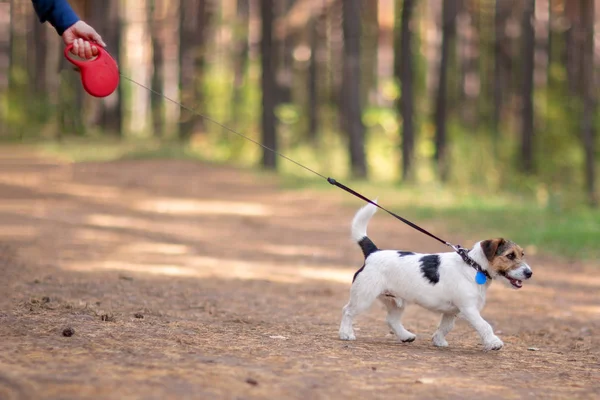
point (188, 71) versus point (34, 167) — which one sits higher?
point (188, 71)

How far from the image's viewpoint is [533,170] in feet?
88.0

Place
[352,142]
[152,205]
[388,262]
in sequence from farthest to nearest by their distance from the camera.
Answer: [352,142] < [152,205] < [388,262]

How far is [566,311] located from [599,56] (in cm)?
2892

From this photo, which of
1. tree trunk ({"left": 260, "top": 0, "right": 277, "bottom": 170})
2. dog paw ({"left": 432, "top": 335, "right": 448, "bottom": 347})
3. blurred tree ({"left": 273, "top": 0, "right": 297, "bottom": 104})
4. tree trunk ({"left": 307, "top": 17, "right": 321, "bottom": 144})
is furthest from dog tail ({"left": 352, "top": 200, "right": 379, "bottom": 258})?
tree trunk ({"left": 307, "top": 17, "right": 321, "bottom": 144})

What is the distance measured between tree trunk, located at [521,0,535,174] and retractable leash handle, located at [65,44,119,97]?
19744mm

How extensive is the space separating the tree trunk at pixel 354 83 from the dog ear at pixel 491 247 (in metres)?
17.8

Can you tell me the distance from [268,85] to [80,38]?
2174cm

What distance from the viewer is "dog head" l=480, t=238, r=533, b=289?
22.9 feet

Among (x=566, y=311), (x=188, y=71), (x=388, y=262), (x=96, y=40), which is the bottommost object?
(x=566, y=311)

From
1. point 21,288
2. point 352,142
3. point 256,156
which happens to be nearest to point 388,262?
point 21,288

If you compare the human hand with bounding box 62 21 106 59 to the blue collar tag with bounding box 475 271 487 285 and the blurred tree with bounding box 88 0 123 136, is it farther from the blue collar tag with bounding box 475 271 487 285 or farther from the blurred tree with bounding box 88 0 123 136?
the blurred tree with bounding box 88 0 123 136

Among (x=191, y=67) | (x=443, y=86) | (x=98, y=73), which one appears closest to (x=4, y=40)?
(x=191, y=67)

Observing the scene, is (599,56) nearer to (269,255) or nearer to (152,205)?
(152,205)

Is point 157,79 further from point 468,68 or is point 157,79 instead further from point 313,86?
point 468,68
